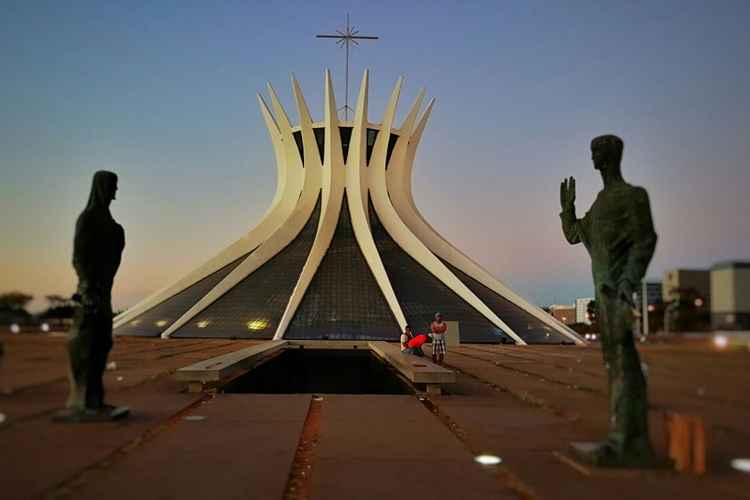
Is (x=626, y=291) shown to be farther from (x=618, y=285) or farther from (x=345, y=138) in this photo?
(x=345, y=138)

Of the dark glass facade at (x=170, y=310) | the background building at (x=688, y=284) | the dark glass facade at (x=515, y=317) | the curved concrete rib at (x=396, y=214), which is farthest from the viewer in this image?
the curved concrete rib at (x=396, y=214)

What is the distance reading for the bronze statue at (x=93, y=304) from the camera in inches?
190

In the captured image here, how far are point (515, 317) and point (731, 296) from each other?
2668cm

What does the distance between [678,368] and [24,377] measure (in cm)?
309

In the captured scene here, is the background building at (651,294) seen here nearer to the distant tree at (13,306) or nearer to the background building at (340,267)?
the distant tree at (13,306)

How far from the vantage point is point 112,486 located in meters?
3.45

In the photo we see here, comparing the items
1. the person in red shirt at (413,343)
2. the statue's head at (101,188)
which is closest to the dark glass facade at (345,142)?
the person in red shirt at (413,343)

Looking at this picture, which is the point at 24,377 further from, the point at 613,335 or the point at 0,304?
the point at 613,335

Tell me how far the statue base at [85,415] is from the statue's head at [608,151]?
3945 millimetres

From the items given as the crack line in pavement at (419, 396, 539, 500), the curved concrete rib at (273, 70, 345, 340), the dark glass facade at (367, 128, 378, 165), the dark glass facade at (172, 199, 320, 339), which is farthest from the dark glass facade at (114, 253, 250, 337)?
the crack line in pavement at (419, 396, 539, 500)

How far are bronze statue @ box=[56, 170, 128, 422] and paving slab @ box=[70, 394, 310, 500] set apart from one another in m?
0.64

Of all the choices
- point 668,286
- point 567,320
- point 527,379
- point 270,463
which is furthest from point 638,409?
point 527,379

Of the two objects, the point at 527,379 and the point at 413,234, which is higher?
the point at 413,234

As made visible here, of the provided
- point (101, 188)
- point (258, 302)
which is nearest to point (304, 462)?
point (101, 188)
